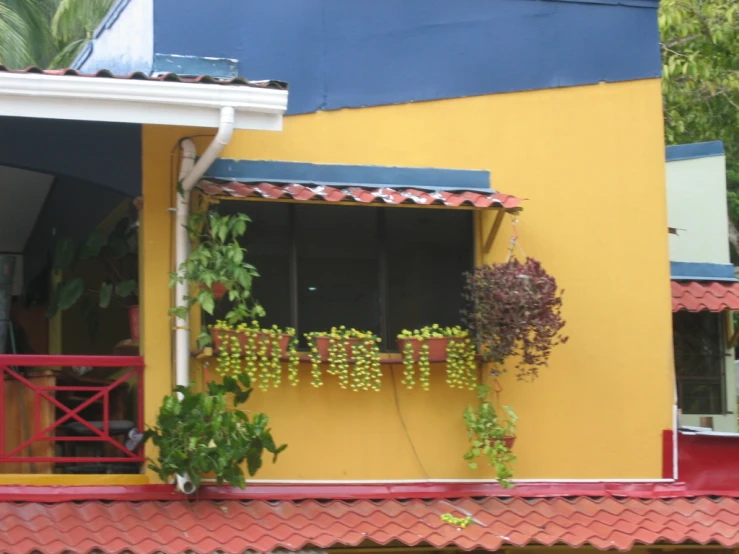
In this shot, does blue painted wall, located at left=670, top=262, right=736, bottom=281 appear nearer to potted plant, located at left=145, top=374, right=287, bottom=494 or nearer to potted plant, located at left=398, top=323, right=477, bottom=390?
potted plant, located at left=398, top=323, right=477, bottom=390

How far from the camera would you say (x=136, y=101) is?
23.6 ft

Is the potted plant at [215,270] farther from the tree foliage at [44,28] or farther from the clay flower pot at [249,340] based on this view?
the tree foliage at [44,28]

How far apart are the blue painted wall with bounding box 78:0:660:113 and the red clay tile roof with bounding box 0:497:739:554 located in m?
3.00

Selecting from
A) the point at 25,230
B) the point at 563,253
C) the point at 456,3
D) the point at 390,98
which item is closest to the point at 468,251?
the point at 563,253

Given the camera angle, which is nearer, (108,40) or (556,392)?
(556,392)

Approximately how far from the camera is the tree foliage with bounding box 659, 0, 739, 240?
13.7m

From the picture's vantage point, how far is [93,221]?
1017 centimetres

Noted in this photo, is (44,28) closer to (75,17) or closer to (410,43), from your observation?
(75,17)

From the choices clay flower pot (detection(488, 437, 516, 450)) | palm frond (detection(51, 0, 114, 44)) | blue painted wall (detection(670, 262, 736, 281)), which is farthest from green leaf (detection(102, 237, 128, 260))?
palm frond (detection(51, 0, 114, 44))

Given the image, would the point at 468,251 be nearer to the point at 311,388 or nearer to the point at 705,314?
the point at 311,388

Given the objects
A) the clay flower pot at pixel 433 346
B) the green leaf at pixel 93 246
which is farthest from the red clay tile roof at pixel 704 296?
the green leaf at pixel 93 246

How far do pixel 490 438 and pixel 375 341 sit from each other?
109cm

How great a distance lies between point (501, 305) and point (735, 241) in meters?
9.42

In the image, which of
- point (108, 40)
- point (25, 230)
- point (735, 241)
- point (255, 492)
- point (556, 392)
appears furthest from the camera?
point (735, 241)
